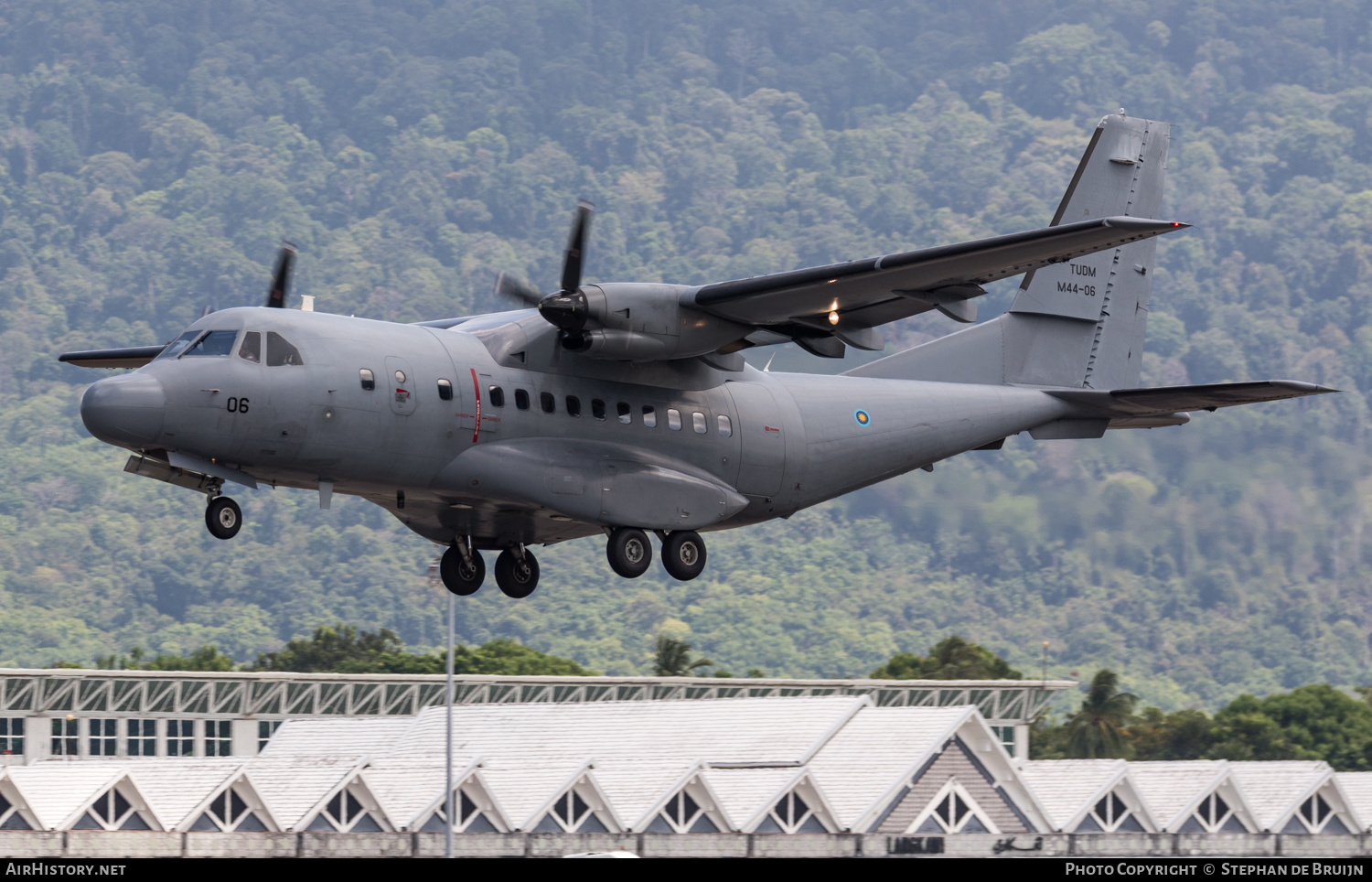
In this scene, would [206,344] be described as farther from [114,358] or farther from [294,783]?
[294,783]

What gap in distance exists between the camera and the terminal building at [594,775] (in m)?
47.6

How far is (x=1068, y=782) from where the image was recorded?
177 feet

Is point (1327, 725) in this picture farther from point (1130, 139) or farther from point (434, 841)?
point (1130, 139)

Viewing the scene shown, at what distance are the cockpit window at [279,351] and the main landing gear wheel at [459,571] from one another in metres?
4.23

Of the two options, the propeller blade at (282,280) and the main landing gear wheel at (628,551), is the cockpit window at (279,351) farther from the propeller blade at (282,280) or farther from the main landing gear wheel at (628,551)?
the main landing gear wheel at (628,551)

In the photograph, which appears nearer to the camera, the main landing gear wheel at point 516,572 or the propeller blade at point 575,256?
the propeller blade at point 575,256

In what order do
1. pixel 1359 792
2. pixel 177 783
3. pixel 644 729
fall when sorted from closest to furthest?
pixel 177 783
pixel 1359 792
pixel 644 729

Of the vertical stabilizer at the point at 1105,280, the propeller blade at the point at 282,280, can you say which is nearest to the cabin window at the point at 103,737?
the propeller blade at the point at 282,280

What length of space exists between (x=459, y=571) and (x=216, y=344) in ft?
16.2

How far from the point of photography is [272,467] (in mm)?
21266

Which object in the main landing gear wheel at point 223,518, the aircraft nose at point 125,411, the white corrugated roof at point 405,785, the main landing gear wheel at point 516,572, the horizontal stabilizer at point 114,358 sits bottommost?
the white corrugated roof at point 405,785

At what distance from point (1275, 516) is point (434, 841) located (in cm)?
5475

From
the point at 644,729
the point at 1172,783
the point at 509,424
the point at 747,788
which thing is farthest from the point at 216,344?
the point at 1172,783

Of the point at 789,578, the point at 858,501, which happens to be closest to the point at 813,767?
the point at 858,501
